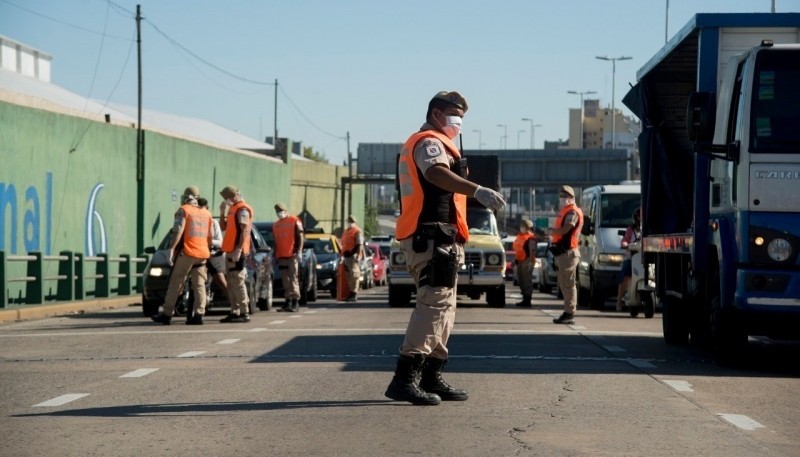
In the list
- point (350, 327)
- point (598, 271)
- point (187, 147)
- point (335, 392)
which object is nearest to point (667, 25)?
point (187, 147)

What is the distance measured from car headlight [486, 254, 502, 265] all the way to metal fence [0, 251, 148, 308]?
727 centimetres

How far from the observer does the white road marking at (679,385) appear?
1147 cm

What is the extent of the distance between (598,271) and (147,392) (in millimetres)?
16777

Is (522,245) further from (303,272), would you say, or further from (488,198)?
(488,198)

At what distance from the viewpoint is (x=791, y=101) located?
1281 centimetres

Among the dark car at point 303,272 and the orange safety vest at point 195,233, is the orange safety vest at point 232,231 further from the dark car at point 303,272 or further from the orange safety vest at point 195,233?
the dark car at point 303,272

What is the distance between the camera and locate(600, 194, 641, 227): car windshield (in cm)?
2736

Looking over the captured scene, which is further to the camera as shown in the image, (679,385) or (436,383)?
(679,385)

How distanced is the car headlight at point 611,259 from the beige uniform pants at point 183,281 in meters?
8.93

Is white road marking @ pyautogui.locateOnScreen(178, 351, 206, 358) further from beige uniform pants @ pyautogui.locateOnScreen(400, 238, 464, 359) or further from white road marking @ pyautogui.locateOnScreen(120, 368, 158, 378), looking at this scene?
beige uniform pants @ pyautogui.locateOnScreen(400, 238, 464, 359)

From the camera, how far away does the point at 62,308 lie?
997 inches

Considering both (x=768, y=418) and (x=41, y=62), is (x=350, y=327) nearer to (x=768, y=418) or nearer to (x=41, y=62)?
(x=768, y=418)

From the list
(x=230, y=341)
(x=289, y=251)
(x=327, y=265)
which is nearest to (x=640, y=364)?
(x=230, y=341)

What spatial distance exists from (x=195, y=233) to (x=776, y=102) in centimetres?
959
